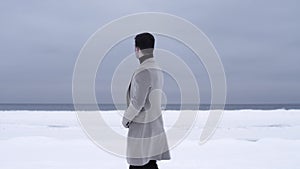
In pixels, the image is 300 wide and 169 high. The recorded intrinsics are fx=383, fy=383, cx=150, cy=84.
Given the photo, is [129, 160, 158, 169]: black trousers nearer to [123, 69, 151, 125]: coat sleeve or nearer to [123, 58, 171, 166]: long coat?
[123, 58, 171, 166]: long coat

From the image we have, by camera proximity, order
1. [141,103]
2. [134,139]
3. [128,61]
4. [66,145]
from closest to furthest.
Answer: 1. [141,103]
2. [134,139]
3. [128,61]
4. [66,145]

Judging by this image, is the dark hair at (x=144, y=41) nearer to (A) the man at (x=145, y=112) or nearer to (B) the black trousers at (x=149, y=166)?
(A) the man at (x=145, y=112)

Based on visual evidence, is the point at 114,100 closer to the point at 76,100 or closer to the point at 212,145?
the point at 76,100

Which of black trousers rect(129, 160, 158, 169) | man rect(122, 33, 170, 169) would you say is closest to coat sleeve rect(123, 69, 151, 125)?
man rect(122, 33, 170, 169)

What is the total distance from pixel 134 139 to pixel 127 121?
16cm

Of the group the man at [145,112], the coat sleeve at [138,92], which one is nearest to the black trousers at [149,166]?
the man at [145,112]

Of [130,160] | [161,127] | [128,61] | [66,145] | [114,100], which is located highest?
[66,145]

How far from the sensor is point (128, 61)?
2.84m

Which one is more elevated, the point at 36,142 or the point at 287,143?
the point at 36,142

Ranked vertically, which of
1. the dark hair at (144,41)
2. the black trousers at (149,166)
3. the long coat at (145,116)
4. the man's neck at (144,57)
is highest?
the dark hair at (144,41)

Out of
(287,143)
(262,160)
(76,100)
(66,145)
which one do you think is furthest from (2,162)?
(287,143)

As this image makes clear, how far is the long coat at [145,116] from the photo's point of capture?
2.44 m

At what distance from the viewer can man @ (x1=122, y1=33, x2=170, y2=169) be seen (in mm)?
2443

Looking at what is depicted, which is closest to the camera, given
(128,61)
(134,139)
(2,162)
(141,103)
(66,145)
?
(141,103)
